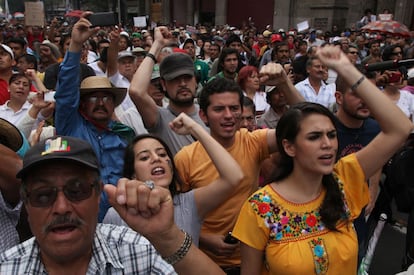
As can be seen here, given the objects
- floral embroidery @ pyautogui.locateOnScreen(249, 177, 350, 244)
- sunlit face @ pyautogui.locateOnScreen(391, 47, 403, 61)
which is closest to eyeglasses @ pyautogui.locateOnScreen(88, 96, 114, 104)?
floral embroidery @ pyautogui.locateOnScreen(249, 177, 350, 244)

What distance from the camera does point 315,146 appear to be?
6.90ft

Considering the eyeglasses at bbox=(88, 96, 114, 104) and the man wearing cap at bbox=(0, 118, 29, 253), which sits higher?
the eyeglasses at bbox=(88, 96, 114, 104)

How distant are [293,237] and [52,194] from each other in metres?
1.16

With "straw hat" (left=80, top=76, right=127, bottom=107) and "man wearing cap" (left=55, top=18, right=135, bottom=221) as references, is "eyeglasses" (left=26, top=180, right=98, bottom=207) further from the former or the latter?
"straw hat" (left=80, top=76, right=127, bottom=107)

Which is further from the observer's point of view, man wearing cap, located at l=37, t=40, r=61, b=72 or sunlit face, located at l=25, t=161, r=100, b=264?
man wearing cap, located at l=37, t=40, r=61, b=72

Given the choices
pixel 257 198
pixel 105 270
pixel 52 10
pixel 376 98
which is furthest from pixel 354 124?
pixel 52 10

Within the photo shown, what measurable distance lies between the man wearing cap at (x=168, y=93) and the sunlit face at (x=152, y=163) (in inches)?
26.2

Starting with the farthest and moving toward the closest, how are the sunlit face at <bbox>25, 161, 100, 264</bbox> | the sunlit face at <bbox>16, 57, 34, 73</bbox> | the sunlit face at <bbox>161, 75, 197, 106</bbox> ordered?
the sunlit face at <bbox>16, 57, 34, 73</bbox> < the sunlit face at <bbox>161, 75, 197, 106</bbox> < the sunlit face at <bbox>25, 161, 100, 264</bbox>

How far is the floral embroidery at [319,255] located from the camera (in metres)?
1.94

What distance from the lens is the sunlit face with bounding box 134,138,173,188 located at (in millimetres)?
2305

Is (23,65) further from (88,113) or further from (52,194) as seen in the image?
(52,194)

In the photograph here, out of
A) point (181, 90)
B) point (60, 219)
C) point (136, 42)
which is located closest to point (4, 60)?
point (181, 90)

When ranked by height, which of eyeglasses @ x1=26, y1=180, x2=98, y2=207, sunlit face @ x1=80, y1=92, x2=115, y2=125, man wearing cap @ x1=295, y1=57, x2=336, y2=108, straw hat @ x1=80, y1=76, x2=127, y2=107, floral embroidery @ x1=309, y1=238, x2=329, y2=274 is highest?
straw hat @ x1=80, y1=76, x2=127, y2=107

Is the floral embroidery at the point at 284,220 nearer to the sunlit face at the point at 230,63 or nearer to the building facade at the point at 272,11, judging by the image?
the sunlit face at the point at 230,63
